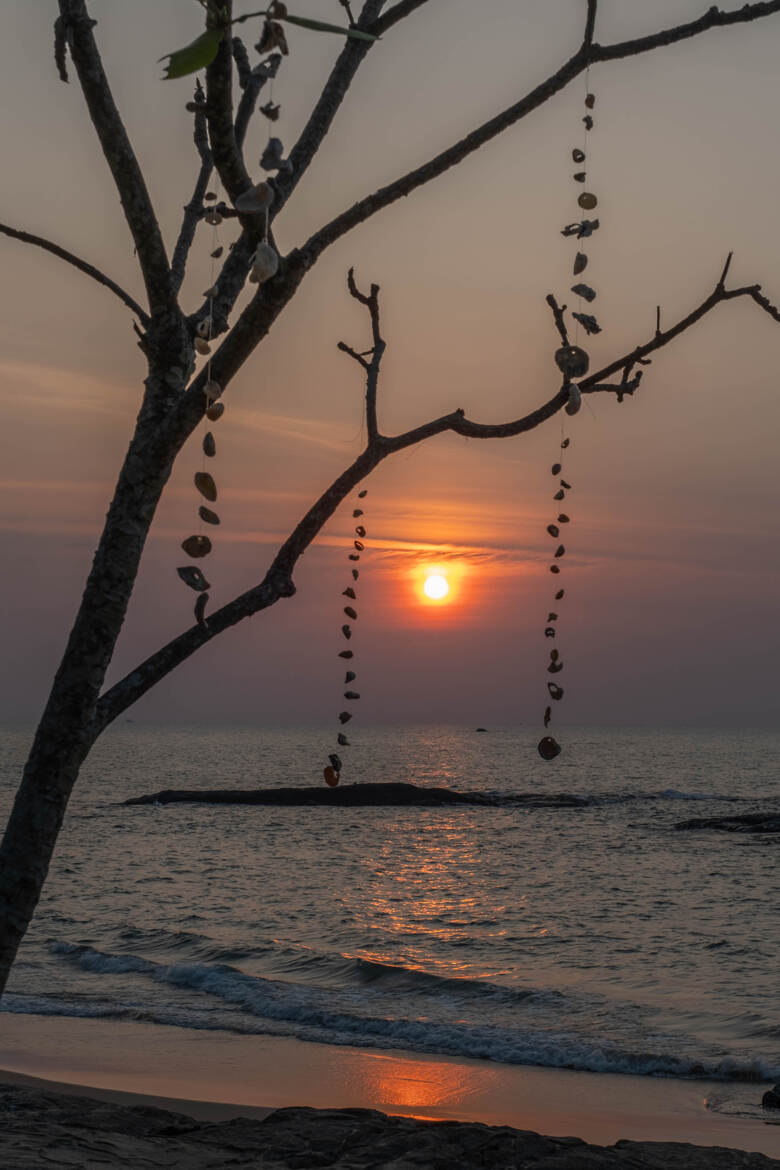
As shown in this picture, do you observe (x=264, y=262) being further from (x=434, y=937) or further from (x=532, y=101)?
(x=434, y=937)

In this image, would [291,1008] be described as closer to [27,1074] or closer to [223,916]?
[27,1074]

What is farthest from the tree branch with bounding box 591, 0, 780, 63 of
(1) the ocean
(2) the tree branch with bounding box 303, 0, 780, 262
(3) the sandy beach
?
(1) the ocean

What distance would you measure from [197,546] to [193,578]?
0.08 metres

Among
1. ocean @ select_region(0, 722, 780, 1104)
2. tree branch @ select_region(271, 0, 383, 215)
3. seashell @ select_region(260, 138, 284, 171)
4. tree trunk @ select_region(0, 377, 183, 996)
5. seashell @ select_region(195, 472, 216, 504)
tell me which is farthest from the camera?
ocean @ select_region(0, 722, 780, 1104)

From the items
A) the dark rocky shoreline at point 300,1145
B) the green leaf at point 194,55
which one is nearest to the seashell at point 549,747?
the green leaf at point 194,55

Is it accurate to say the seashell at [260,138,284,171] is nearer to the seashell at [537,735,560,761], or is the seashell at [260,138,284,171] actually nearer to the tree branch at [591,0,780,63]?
the tree branch at [591,0,780,63]

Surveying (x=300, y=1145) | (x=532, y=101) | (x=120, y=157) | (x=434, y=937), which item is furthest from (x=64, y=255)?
(x=434, y=937)

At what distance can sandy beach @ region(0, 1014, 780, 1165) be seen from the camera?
35.1 ft

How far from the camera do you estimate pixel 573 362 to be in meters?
3.14

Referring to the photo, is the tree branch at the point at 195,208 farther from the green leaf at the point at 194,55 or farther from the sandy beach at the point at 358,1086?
the sandy beach at the point at 358,1086

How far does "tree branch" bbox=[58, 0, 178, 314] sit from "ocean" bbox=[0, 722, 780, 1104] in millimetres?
12240

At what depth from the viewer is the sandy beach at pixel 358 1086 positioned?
421 inches

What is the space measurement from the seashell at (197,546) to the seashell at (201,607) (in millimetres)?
147

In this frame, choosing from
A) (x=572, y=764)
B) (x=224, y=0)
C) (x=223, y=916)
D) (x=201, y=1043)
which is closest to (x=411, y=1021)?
(x=201, y=1043)
